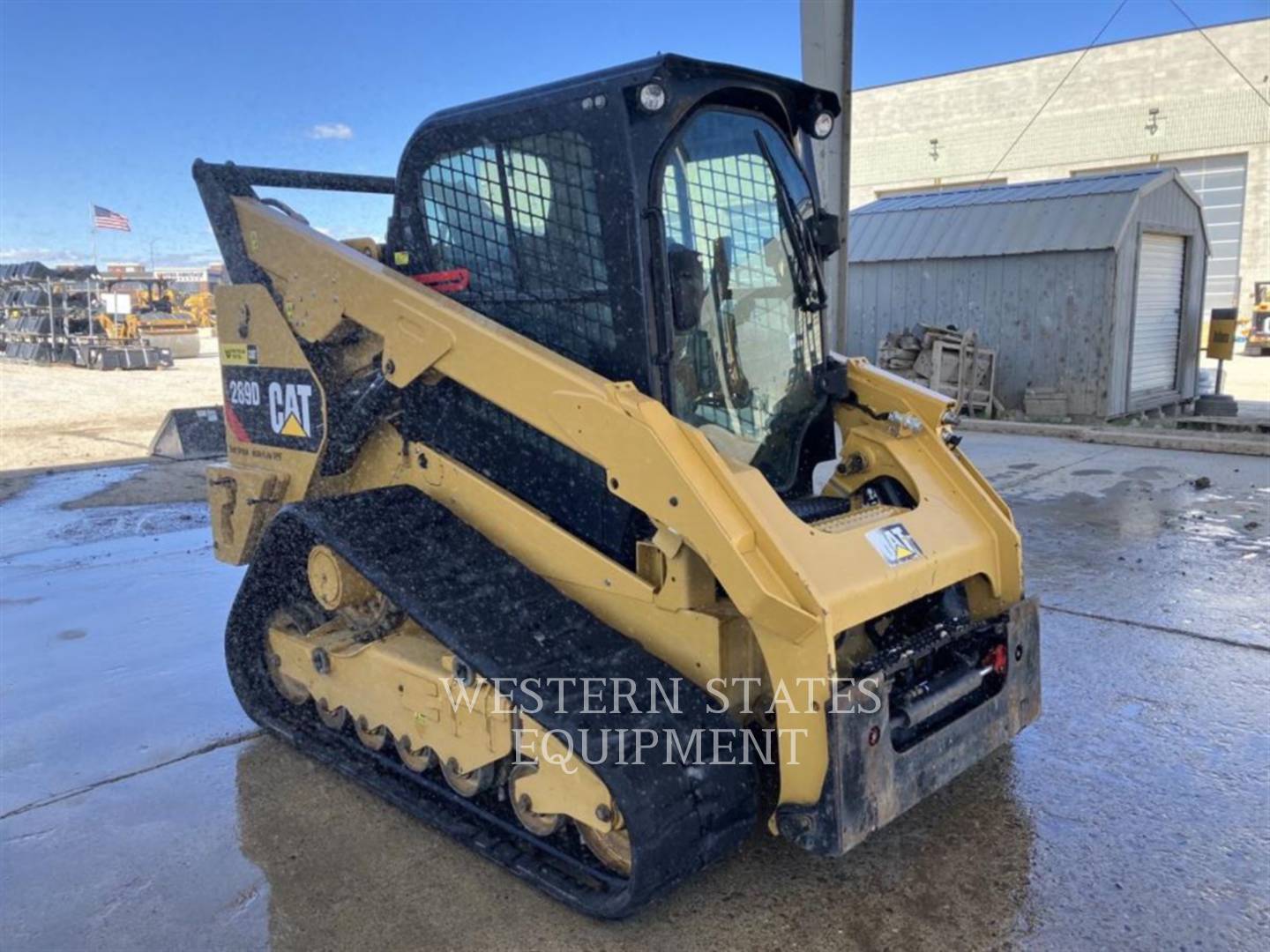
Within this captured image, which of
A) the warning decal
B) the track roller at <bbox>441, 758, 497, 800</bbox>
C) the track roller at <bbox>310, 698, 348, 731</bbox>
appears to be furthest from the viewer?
the track roller at <bbox>310, 698, 348, 731</bbox>

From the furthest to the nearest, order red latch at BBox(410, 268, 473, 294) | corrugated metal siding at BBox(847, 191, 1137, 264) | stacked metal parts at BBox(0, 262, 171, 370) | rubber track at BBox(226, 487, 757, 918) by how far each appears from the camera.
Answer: stacked metal parts at BBox(0, 262, 171, 370), corrugated metal siding at BBox(847, 191, 1137, 264), red latch at BBox(410, 268, 473, 294), rubber track at BBox(226, 487, 757, 918)

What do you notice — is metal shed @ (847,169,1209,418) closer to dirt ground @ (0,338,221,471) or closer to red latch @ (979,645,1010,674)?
dirt ground @ (0,338,221,471)

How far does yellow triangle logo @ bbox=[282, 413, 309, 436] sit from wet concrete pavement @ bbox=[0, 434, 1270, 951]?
49.0 inches

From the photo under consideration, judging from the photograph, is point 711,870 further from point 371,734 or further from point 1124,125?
point 1124,125

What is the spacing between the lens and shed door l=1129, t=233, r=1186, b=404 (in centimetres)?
1325

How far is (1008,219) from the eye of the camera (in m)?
13.5

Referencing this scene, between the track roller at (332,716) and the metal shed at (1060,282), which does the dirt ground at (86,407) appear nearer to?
the track roller at (332,716)

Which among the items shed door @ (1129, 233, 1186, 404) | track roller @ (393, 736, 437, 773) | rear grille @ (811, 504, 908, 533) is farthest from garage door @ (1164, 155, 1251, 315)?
track roller @ (393, 736, 437, 773)

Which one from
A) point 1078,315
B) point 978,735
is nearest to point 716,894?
point 978,735

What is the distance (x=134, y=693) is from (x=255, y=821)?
1.50 metres

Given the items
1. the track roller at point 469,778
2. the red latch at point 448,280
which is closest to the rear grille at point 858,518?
the track roller at point 469,778

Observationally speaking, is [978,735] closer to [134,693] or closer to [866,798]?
[866,798]

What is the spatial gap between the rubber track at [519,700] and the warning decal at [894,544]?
2.27ft

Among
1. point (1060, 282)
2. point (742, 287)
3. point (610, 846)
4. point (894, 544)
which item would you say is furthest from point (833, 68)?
point (1060, 282)
